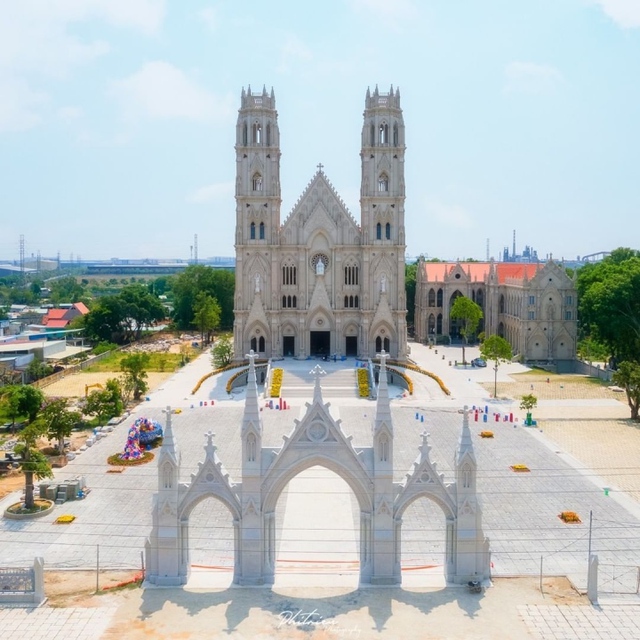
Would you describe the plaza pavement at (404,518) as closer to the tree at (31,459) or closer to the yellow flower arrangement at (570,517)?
the yellow flower arrangement at (570,517)

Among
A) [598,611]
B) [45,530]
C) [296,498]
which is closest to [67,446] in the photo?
[45,530]

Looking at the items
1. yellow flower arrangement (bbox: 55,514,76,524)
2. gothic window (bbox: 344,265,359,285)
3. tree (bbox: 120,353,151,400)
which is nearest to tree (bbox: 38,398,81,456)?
yellow flower arrangement (bbox: 55,514,76,524)

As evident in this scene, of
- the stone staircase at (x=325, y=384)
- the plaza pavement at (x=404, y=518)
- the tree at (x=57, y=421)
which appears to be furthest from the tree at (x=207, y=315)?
the tree at (x=57, y=421)

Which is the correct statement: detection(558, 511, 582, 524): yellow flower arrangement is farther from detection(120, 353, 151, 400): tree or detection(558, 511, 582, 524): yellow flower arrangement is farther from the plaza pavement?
detection(120, 353, 151, 400): tree

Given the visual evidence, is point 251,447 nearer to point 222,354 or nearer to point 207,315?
point 222,354

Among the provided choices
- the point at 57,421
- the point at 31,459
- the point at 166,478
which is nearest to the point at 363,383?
the point at 57,421

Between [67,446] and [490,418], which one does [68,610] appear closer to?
[67,446]
